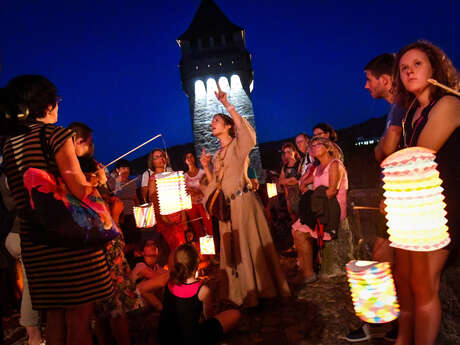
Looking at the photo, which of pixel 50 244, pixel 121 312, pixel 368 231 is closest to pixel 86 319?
pixel 50 244

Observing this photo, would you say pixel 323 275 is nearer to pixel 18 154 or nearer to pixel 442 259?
pixel 442 259

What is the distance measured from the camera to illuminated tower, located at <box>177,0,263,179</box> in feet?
84.4

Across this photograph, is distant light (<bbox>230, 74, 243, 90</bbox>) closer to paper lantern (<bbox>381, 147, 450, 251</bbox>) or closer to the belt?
the belt

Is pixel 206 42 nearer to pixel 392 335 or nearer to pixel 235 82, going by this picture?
pixel 235 82

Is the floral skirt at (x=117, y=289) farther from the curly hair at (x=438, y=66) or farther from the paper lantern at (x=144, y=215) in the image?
the curly hair at (x=438, y=66)

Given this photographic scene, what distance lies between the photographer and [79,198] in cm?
173

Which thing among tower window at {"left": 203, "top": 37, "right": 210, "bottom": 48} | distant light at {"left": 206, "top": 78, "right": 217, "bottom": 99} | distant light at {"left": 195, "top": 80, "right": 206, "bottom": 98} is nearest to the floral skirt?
distant light at {"left": 206, "top": 78, "right": 217, "bottom": 99}

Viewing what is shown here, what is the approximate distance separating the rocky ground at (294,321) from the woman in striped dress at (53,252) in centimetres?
146

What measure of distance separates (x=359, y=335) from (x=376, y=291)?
0.72 metres

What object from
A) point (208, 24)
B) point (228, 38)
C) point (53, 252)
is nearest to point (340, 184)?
point (53, 252)

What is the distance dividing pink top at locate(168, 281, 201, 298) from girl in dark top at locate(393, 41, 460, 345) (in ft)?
5.05

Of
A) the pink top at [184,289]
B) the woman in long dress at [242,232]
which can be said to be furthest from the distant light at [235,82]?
the pink top at [184,289]

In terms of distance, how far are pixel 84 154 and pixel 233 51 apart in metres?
26.1

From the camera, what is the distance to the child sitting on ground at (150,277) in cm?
370
